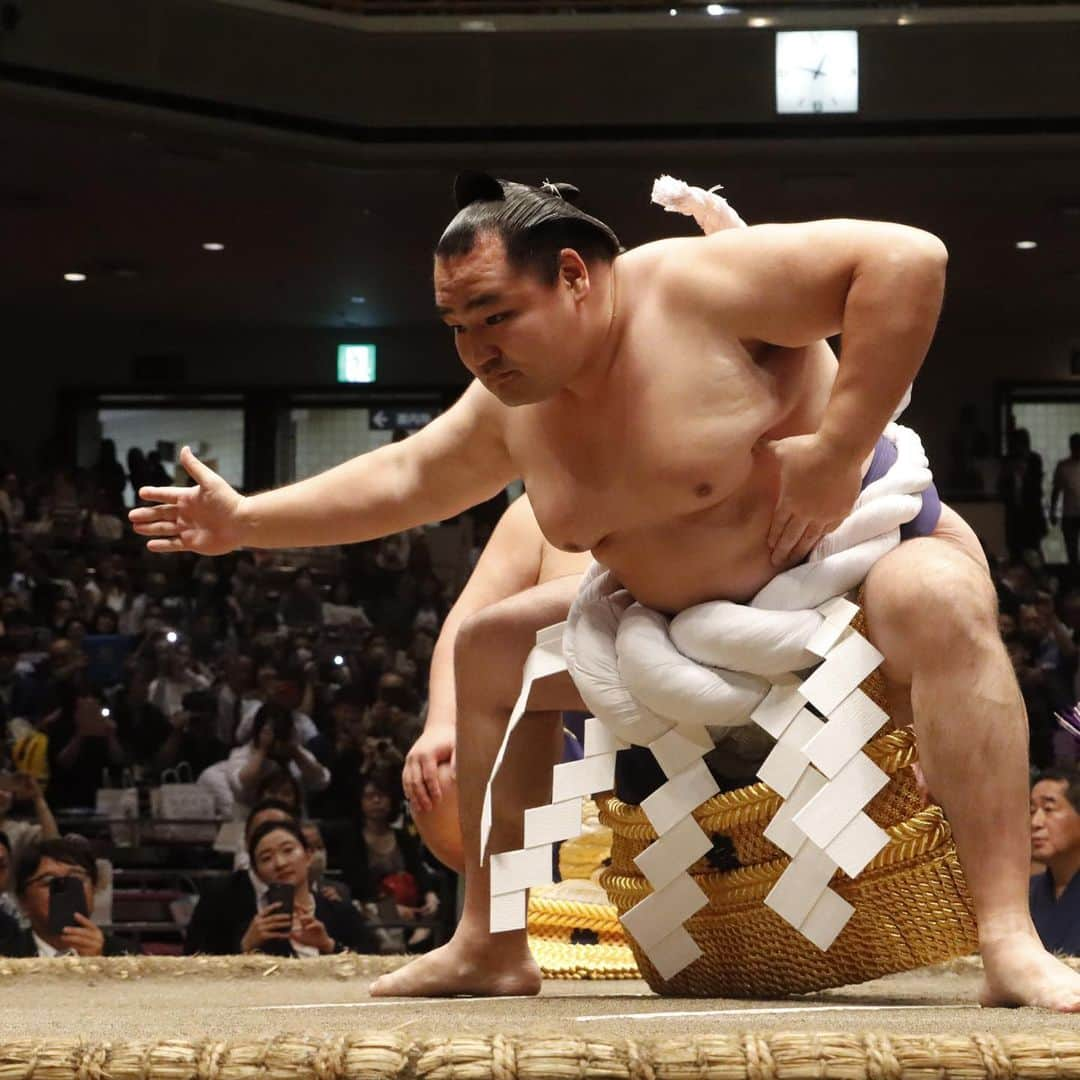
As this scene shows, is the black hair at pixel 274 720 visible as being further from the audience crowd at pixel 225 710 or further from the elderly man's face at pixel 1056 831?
the elderly man's face at pixel 1056 831

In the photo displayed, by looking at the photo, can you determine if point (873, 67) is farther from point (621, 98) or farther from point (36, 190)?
→ point (36, 190)

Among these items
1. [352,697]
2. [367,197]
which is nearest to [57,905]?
[352,697]

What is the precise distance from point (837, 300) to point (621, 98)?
5.49 m

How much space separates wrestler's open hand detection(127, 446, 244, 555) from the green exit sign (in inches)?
307

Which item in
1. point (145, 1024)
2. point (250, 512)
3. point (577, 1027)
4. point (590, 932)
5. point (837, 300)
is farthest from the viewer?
point (590, 932)

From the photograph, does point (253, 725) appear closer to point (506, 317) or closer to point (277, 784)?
point (277, 784)

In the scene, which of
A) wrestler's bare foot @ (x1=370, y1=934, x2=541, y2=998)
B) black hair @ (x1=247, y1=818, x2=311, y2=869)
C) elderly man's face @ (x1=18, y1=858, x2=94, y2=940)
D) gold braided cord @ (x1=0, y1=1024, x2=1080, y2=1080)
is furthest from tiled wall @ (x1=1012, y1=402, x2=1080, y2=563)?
gold braided cord @ (x1=0, y1=1024, x2=1080, y2=1080)

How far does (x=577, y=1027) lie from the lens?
1070mm

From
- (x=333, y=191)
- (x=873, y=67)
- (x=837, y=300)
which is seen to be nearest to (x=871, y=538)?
(x=837, y=300)

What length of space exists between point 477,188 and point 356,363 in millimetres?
8075

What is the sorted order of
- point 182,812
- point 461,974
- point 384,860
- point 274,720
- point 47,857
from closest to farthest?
point 461,974, point 47,857, point 384,860, point 182,812, point 274,720

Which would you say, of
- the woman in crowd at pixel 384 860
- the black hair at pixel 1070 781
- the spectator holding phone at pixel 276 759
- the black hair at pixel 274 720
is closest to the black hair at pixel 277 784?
the woman in crowd at pixel 384 860

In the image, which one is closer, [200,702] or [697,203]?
[697,203]

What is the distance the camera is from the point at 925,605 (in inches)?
54.7
